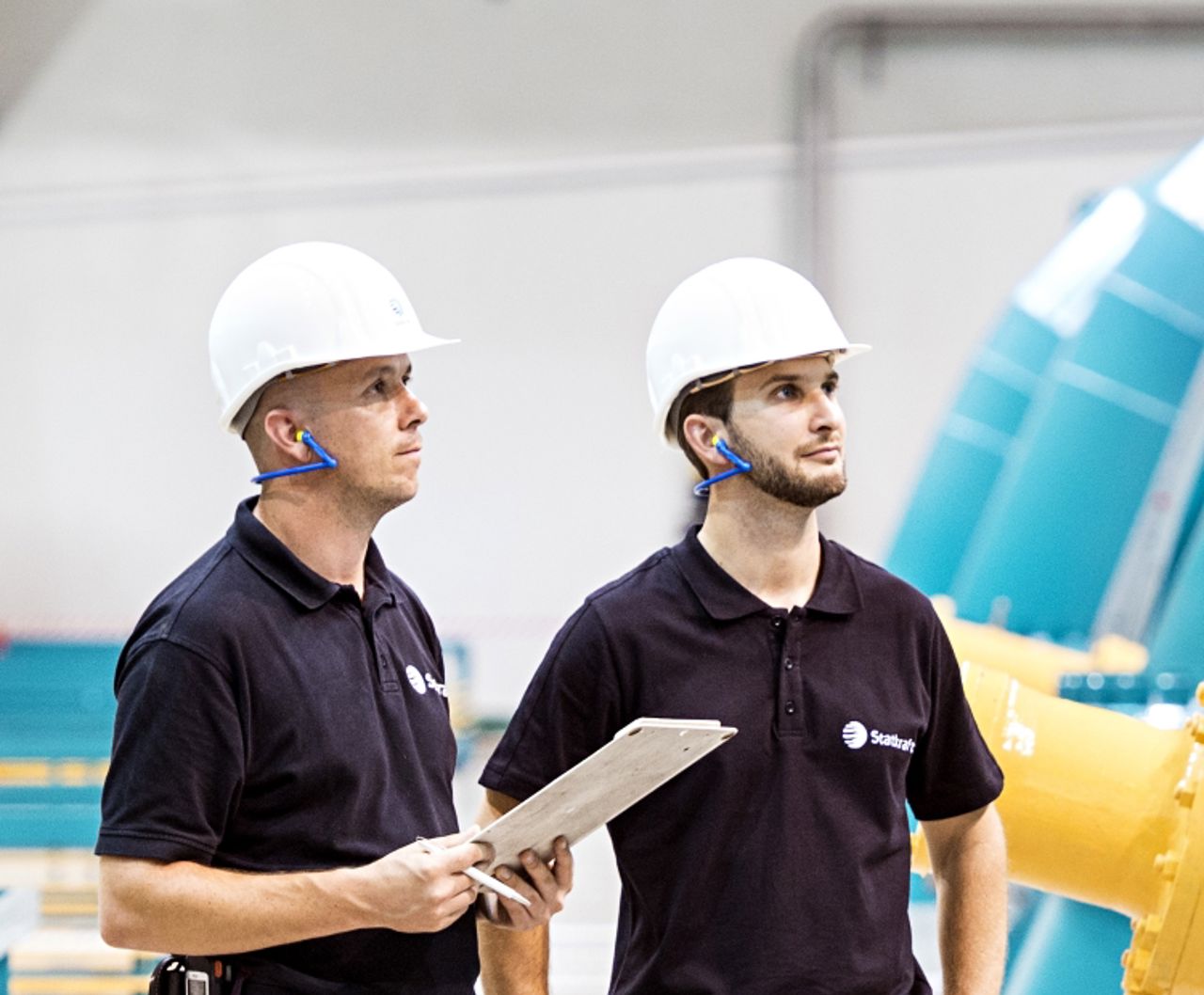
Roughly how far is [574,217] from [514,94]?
885 mm

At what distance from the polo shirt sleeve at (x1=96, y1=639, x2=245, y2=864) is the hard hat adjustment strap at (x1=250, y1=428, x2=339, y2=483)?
0.33m

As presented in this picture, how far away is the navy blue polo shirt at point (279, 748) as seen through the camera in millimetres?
1989

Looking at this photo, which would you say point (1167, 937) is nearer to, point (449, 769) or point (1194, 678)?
point (449, 769)

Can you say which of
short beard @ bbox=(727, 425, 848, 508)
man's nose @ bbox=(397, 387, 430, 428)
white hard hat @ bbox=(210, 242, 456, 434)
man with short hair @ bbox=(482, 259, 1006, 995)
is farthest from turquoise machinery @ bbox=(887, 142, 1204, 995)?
white hard hat @ bbox=(210, 242, 456, 434)

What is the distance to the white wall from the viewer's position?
A: 10.5m

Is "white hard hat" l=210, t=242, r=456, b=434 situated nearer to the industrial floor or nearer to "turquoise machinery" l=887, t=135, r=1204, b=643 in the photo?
the industrial floor

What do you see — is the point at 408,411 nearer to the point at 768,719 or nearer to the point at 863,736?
the point at 768,719

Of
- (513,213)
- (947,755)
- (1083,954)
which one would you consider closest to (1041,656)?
(1083,954)

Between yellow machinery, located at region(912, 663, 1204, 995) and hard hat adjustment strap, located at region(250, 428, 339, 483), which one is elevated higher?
hard hat adjustment strap, located at region(250, 428, 339, 483)

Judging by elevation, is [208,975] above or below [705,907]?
below

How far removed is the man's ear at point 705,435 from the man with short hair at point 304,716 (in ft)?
1.31

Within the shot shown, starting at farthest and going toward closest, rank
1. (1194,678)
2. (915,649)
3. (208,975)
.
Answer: (1194,678), (915,649), (208,975)

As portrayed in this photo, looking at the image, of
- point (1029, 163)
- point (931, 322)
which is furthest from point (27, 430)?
point (1029, 163)

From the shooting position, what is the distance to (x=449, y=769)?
236 centimetres
